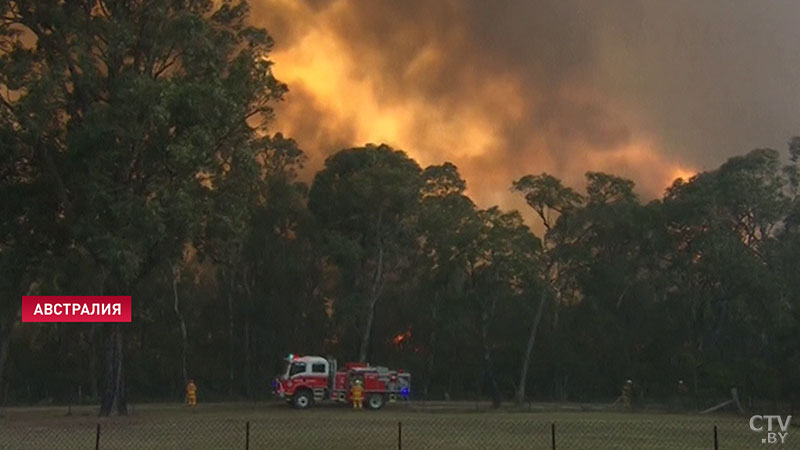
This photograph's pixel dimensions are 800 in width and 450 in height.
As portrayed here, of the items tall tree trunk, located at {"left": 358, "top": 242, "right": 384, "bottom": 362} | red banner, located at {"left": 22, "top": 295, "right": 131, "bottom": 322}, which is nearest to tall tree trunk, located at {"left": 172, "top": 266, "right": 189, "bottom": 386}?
tall tree trunk, located at {"left": 358, "top": 242, "right": 384, "bottom": 362}

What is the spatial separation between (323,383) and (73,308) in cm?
1358

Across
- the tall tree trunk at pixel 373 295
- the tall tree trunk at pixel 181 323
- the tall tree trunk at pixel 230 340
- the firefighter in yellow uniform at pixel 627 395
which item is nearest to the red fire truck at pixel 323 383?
the tall tree trunk at pixel 373 295

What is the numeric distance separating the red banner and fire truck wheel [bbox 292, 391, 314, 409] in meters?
10.7

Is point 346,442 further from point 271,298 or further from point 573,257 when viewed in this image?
point 271,298

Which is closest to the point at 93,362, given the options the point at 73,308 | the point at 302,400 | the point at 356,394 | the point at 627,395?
the point at 73,308

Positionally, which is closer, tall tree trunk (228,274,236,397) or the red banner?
the red banner

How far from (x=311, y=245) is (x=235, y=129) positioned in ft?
106

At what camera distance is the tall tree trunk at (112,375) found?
37.9m

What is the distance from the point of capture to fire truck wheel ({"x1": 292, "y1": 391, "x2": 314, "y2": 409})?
46.2 meters

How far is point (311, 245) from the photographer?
226ft

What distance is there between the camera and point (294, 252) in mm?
68812

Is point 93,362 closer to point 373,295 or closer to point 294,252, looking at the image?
point 294,252

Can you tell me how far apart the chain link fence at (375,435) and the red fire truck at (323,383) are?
31.1ft

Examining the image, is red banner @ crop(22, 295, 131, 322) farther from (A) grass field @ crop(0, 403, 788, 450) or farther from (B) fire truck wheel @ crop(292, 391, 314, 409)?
(B) fire truck wheel @ crop(292, 391, 314, 409)
